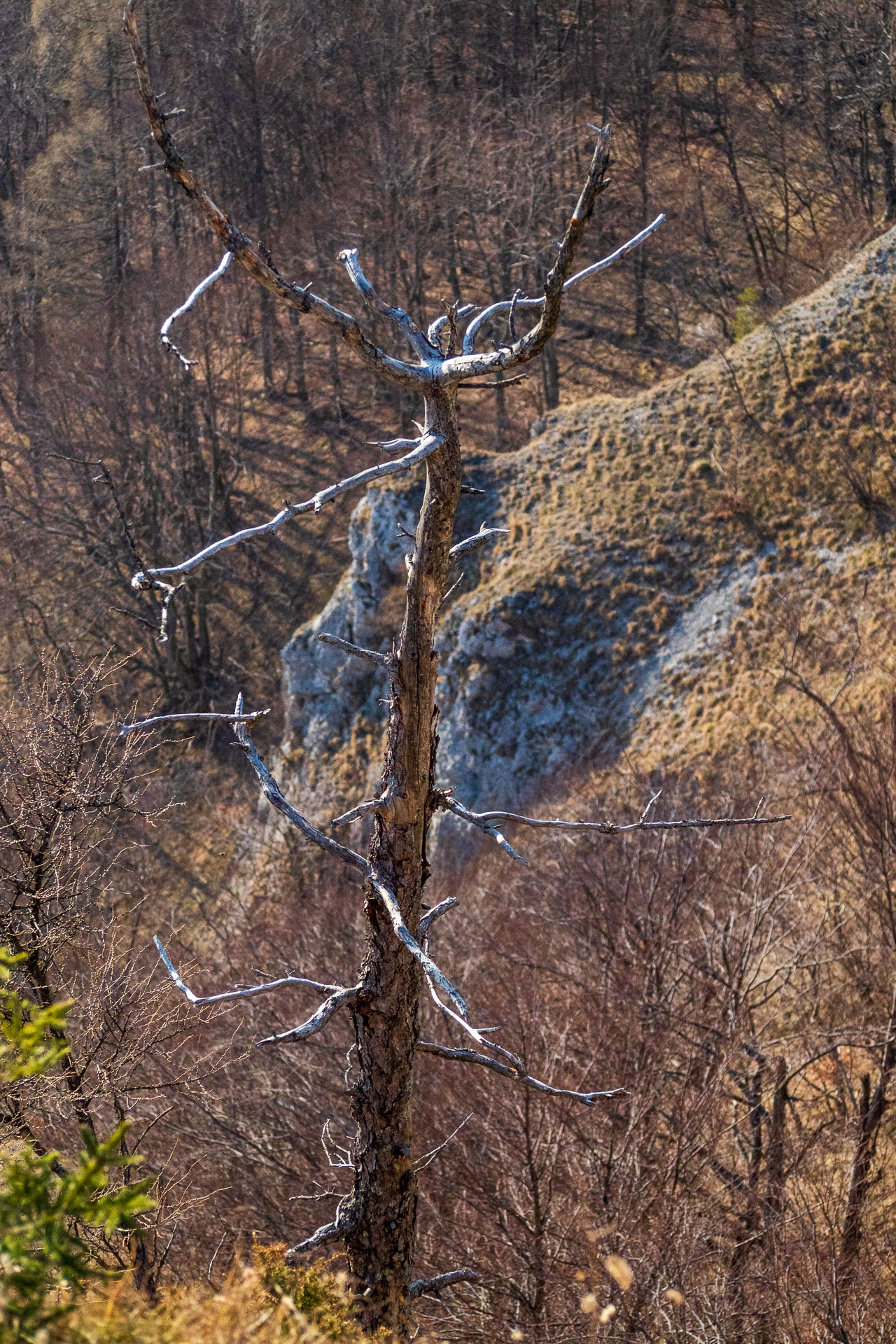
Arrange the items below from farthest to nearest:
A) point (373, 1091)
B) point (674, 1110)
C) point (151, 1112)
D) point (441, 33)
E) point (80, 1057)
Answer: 1. point (441, 33)
2. point (151, 1112)
3. point (674, 1110)
4. point (80, 1057)
5. point (373, 1091)

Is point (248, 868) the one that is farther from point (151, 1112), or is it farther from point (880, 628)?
point (880, 628)

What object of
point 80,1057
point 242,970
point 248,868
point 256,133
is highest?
point 256,133

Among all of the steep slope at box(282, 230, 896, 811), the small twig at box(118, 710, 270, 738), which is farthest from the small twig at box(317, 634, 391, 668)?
the steep slope at box(282, 230, 896, 811)

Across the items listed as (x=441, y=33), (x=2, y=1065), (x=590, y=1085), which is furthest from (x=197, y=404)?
(x=2, y=1065)

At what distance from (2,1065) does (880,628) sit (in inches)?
685

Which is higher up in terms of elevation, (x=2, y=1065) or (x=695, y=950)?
(x=2, y=1065)

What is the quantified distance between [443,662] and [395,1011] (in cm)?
1691

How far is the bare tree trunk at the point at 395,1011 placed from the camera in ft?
14.1

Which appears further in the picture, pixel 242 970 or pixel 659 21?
pixel 659 21

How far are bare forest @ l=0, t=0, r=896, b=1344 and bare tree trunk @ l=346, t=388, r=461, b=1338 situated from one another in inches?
0.7

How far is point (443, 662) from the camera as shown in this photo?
21.2 meters

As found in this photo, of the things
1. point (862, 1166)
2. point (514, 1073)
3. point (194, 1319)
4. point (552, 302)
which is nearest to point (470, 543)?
point (552, 302)

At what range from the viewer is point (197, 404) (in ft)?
95.0

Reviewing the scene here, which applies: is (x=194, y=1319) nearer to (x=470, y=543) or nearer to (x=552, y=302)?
(x=552, y=302)
